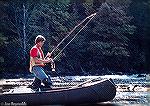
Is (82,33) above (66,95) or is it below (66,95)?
above

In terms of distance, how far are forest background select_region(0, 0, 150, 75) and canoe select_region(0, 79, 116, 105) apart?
34.7ft

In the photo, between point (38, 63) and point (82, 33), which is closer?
point (38, 63)

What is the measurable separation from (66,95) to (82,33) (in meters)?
12.1

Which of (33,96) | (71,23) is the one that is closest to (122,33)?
(71,23)

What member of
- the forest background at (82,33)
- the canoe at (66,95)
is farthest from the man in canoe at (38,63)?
the forest background at (82,33)

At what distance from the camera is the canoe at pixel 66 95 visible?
7594 millimetres

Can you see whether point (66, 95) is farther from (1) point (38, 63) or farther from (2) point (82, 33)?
(2) point (82, 33)

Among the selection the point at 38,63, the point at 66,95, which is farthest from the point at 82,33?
the point at 66,95

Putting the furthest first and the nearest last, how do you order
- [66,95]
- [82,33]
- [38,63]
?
[82,33] < [38,63] < [66,95]

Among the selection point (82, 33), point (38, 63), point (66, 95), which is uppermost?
point (82, 33)

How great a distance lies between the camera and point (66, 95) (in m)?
7.63

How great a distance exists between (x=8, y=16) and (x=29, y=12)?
3.42 ft

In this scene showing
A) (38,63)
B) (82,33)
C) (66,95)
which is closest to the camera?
(66,95)

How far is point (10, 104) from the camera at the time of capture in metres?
7.58
